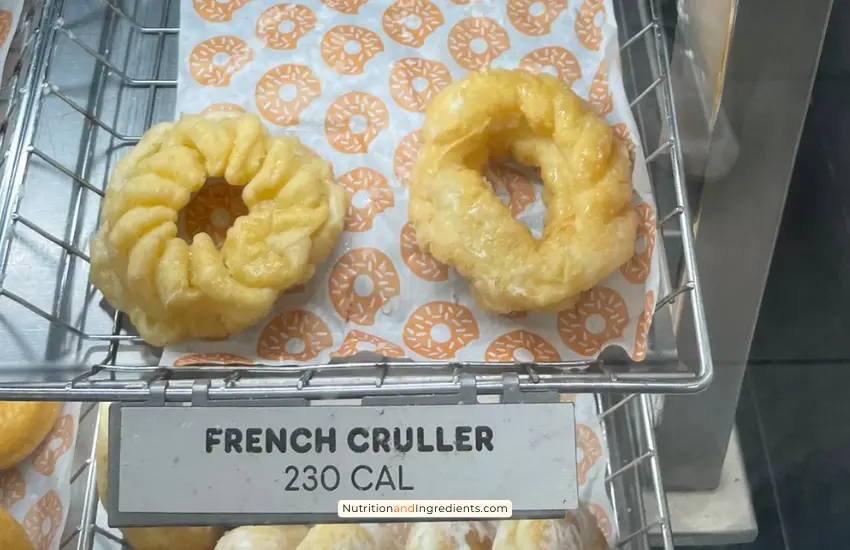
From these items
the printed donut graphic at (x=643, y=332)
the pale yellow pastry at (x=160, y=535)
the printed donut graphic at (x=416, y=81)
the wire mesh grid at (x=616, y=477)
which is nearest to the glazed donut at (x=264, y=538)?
the pale yellow pastry at (x=160, y=535)

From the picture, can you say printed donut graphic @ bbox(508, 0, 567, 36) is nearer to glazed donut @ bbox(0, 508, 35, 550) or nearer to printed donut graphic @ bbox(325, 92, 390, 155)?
printed donut graphic @ bbox(325, 92, 390, 155)

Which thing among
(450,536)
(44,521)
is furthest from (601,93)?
(44,521)

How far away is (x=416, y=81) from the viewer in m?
1.00

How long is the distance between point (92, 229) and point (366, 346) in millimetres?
371

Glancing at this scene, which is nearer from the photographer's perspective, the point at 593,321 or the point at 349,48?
the point at 593,321

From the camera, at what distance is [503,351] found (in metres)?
0.85

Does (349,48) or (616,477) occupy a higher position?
(349,48)

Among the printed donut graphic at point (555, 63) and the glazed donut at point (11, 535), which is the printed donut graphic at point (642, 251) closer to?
the printed donut graphic at point (555, 63)

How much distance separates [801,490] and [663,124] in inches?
34.1

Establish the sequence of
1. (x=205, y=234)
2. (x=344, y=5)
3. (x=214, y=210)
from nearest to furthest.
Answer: (x=205, y=234)
(x=214, y=210)
(x=344, y=5)

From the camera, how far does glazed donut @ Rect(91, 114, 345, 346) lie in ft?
2.61

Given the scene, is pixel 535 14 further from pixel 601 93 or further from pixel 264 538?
pixel 264 538

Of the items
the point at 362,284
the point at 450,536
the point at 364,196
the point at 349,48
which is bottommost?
the point at 450,536

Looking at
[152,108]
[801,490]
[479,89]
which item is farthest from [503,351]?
[801,490]
